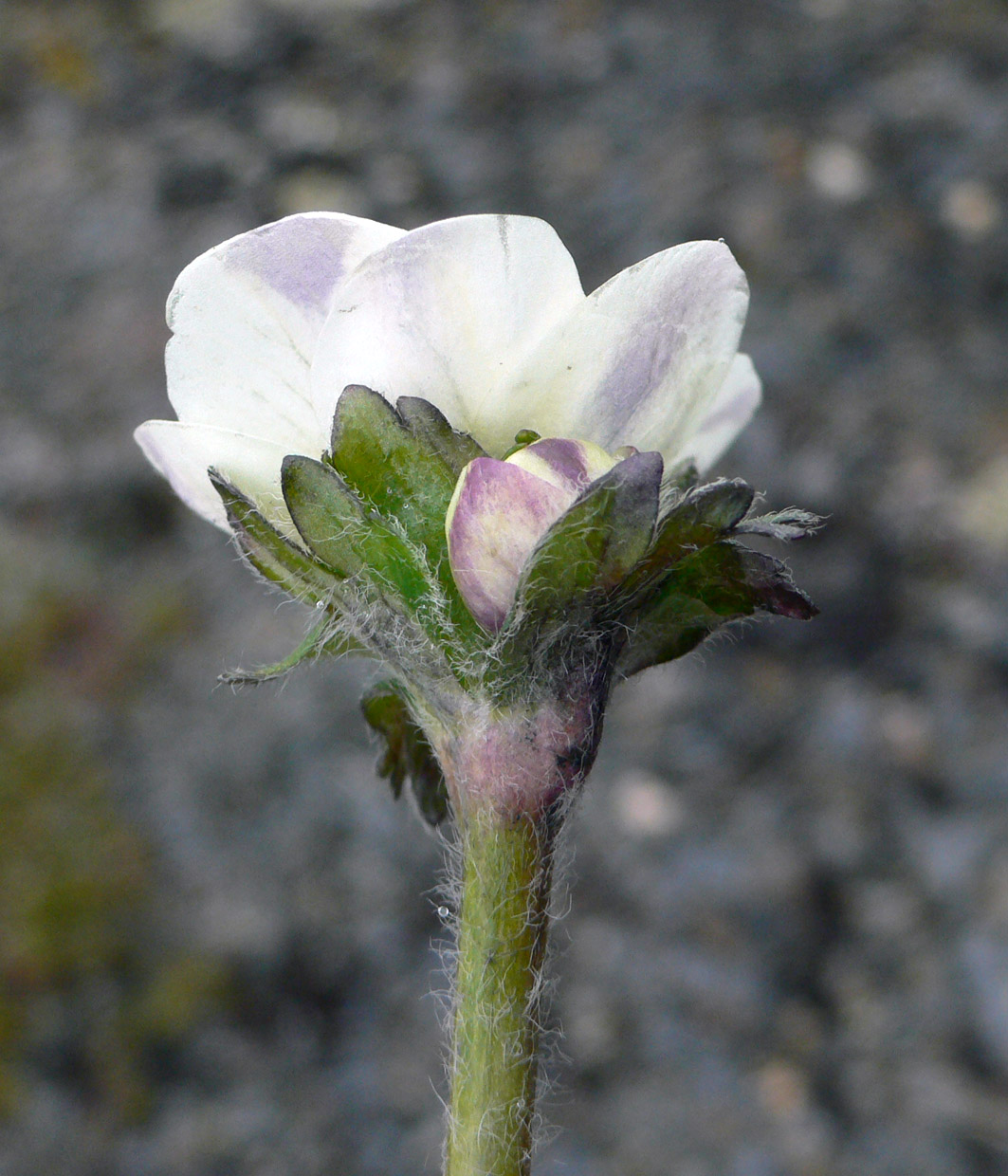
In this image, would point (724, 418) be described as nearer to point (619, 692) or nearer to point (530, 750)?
point (530, 750)

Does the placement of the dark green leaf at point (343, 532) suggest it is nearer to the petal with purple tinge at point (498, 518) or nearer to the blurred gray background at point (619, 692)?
the petal with purple tinge at point (498, 518)

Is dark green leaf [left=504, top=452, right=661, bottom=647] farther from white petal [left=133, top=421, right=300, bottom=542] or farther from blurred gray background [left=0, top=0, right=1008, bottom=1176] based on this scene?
blurred gray background [left=0, top=0, right=1008, bottom=1176]

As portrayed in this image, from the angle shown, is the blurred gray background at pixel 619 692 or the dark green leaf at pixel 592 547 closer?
the dark green leaf at pixel 592 547

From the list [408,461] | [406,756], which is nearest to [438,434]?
[408,461]

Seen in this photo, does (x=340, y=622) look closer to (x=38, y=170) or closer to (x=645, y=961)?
(x=645, y=961)

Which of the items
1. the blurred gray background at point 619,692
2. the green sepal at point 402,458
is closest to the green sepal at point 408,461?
the green sepal at point 402,458

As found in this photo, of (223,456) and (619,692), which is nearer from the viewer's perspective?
(223,456)
